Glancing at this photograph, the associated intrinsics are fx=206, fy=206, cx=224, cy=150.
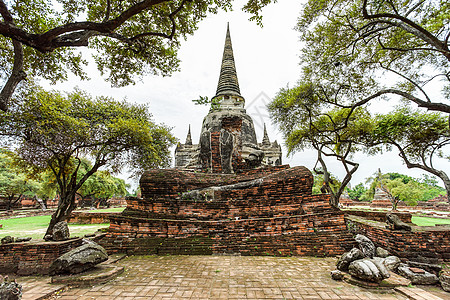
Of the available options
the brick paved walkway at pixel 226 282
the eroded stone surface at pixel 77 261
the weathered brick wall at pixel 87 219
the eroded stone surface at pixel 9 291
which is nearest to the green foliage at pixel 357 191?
the weathered brick wall at pixel 87 219

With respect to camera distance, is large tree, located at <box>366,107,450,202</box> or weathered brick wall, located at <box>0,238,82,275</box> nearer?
weathered brick wall, located at <box>0,238,82,275</box>

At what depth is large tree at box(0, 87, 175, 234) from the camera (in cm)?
655

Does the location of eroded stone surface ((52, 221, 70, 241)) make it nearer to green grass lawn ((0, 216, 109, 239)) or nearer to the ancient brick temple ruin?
the ancient brick temple ruin

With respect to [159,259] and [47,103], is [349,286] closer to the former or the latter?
[159,259]

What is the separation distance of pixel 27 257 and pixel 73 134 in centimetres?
384

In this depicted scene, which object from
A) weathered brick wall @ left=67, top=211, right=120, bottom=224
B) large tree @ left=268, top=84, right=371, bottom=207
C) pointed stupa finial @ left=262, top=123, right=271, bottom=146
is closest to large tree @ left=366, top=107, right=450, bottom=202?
large tree @ left=268, top=84, right=371, bottom=207

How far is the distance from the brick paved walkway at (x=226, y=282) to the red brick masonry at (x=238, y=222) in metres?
0.55

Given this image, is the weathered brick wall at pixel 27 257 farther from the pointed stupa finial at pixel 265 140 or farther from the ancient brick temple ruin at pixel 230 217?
the pointed stupa finial at pixel 265 140

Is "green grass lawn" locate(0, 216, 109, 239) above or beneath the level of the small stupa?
beneath

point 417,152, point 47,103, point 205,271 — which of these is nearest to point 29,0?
point 47,103

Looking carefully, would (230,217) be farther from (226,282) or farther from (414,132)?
(414,132)

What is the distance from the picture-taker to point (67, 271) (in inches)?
158

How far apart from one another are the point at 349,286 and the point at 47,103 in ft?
30.7

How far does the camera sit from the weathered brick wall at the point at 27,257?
4586 mm
